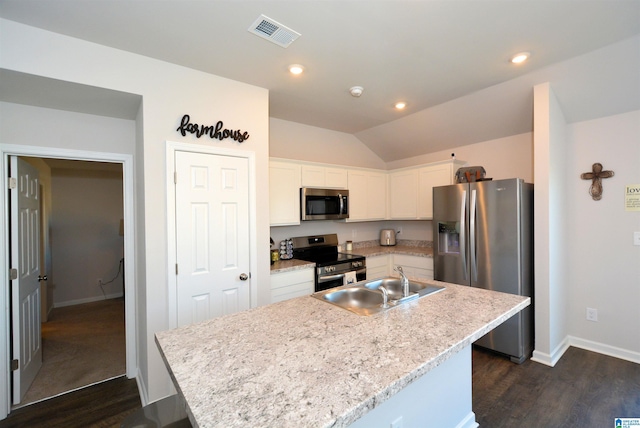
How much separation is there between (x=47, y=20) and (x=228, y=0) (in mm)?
1195

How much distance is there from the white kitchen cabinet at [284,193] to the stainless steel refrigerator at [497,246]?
182 centimetres

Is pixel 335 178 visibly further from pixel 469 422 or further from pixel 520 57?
pixel 469 422

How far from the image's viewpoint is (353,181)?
4211 mm

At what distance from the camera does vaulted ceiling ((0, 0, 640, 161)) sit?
5.83 ft

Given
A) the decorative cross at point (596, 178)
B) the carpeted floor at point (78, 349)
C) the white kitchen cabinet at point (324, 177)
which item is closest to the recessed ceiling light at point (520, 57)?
the decorative cross at point (596, 178)

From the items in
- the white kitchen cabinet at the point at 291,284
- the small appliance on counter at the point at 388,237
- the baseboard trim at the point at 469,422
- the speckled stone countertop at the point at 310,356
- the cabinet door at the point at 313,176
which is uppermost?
the cabinet door at the point at 313,176

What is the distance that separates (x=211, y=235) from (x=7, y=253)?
1.51 meters

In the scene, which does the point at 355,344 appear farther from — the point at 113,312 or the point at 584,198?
the point at 113,312

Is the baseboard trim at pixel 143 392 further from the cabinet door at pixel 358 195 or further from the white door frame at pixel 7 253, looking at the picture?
the cabinet door at pixel 358 195

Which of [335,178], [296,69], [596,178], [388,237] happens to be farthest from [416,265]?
[296,69]

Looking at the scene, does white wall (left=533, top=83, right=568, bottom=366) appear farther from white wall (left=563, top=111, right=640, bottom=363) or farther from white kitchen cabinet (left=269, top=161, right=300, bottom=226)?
white kitchen cabinet (left=269, top=161, right=300, bottom=226)

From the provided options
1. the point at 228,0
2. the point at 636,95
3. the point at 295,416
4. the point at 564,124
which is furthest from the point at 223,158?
the point at 636,95

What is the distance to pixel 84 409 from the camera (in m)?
2.30

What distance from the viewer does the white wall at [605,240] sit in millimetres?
2820
